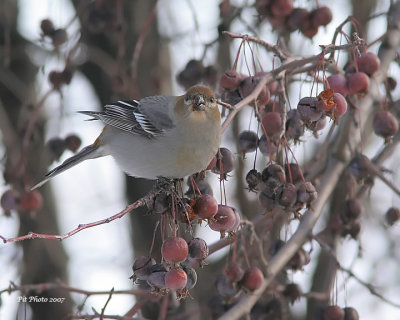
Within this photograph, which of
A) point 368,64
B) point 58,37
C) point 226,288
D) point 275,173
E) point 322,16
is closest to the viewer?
point 275,173

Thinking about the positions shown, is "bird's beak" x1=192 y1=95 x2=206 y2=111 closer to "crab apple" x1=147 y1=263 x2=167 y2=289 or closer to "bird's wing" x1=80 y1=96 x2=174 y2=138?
"bird's wing" x1=80 y1=96 x2=174 y2=138

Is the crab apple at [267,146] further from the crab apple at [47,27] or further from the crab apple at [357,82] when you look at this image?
the crab apple at [47,27]

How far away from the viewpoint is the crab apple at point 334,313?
3.12 m

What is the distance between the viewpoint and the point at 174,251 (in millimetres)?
2340

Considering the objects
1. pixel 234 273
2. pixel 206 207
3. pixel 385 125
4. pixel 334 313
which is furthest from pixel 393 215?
pixel 206 207

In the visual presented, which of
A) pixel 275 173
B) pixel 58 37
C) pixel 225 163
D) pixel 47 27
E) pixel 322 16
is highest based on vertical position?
pixel 47 27

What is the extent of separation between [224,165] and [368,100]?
1.52 meters

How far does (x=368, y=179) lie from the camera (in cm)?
344

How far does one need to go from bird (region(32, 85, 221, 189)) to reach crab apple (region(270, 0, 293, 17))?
78 cm

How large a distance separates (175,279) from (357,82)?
1.26m

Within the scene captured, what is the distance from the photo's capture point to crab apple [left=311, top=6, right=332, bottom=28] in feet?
11.2

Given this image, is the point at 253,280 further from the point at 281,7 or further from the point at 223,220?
the point at 281,7

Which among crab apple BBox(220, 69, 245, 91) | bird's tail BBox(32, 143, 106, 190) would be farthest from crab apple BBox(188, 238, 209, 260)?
bird's tail BBox(32, 143, 106, 190)

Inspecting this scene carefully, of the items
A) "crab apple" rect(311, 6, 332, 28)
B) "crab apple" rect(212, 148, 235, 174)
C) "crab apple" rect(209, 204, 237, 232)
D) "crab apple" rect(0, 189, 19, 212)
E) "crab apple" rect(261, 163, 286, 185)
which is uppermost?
"crab apple" rect(311, 6, 332, 28)
